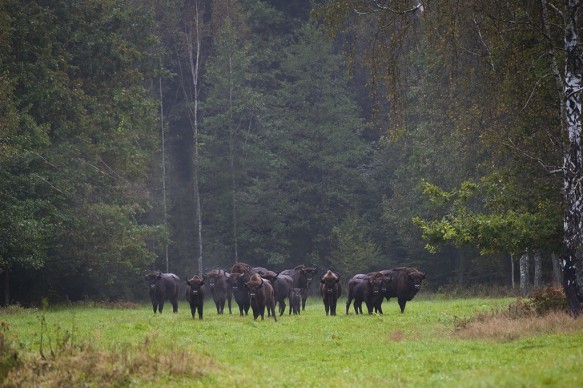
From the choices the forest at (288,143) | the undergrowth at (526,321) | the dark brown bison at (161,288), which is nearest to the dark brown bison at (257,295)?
the dark brown bison at (161,288)

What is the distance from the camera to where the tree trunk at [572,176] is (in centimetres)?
2095

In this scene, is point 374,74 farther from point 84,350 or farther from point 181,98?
point 181,98

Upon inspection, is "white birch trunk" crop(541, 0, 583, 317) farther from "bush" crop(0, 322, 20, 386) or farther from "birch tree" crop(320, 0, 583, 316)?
"bush" crop(0, 322, 20, 386)

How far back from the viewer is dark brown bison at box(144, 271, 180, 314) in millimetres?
35750

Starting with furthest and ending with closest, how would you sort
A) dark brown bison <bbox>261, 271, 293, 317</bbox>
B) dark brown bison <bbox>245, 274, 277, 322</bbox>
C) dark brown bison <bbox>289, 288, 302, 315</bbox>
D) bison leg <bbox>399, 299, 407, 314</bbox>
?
dark brown bison <bbox>261, 271, 293, 317</bbox>, dark brown bison <bbox>289, 288, 302, 315</bbox>, bison leg <bbox>399, 299, 407, 314</bbox>, dark brown bison <bbox>245, 274, 277, 322</bbox>

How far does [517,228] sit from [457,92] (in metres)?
20.9

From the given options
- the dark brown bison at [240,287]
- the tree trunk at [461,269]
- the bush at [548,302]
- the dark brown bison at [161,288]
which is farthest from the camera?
the tree trunk at [461,269]

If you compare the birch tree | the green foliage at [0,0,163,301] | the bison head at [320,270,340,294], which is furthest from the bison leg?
the green foliage at [0,0,163,301]

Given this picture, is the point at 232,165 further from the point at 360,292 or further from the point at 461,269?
the point at 360,292

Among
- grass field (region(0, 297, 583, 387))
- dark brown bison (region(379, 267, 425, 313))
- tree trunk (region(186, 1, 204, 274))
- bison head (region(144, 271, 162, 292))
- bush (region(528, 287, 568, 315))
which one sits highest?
tree trunk (region(186, 1, 204, 274))

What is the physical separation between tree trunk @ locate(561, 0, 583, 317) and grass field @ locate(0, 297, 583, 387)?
112cm

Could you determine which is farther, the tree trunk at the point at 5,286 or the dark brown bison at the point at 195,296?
the tree trunk at the point at 5,286

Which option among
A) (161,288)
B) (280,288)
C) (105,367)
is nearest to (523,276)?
(280,288)

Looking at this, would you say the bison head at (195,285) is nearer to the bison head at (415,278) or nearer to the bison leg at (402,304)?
the bison leg at (402,304)
